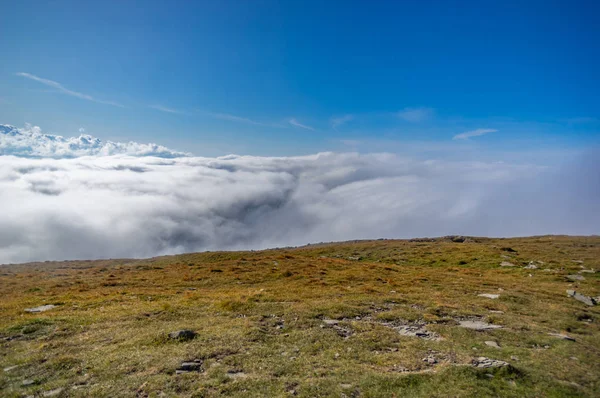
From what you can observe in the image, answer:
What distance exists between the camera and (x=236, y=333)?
15320 mm

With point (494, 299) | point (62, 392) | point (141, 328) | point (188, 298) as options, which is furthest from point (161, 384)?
point (494, 299)

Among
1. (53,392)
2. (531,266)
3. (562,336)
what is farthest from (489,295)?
(53,392)

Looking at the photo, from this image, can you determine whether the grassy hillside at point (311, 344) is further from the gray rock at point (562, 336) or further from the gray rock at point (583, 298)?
the gray rock at point (583, 298)

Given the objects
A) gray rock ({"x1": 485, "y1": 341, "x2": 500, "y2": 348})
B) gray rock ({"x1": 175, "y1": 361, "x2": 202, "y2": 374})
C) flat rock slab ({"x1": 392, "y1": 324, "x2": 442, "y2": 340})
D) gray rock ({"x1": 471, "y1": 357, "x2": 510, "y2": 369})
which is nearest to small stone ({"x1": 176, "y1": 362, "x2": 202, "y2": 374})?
gray rock ({"x1": 175, "y1": 361, "x2": 202, "y2": 374})

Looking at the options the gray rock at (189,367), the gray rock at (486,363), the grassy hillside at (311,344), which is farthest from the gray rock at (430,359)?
the gray rock at (189,367)

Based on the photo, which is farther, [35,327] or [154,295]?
[154,295]

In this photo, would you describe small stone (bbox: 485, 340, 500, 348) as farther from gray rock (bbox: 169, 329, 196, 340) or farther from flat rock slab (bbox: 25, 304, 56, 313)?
flat rock slab (bbox: 25, 304, 56, 313)

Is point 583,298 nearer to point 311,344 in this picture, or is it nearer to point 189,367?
point 311,344

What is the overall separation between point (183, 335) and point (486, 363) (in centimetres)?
1353

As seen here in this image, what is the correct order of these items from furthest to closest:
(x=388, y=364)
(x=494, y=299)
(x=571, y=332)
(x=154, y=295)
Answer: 1. (x=154, y=295)
2. (x=494, y=299)
3. (x=571, y=332)
4. (x=388, y=364)

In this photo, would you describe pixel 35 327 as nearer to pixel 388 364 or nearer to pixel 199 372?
pixel 199 372

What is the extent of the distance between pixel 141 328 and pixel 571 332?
2390cm

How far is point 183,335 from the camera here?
48.5ft

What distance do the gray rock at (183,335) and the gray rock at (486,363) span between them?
1275 cm
